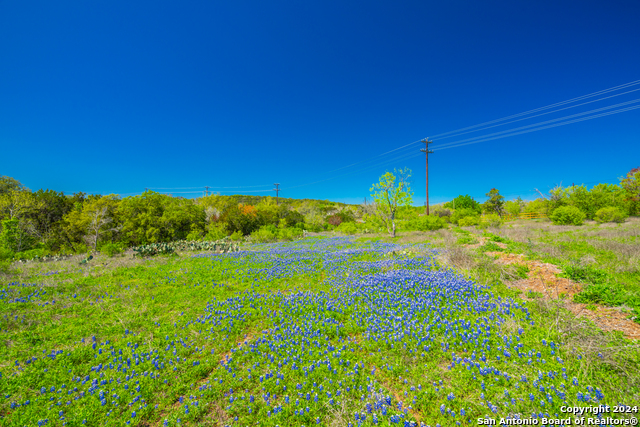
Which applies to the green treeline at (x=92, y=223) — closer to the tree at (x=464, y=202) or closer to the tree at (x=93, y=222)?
the tree at (x=93, y=222)

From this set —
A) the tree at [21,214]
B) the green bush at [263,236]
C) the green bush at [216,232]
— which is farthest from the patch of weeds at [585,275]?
the tree at [21,214]

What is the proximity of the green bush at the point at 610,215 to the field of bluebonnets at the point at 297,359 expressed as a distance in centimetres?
3248

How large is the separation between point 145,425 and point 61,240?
82.8 ft

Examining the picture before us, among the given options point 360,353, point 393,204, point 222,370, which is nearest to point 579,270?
point 360,353

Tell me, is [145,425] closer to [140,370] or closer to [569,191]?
[140,370]

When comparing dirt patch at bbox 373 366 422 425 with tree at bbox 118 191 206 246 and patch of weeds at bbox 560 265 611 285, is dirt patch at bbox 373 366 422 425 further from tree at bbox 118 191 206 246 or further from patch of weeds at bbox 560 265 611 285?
tree at bbox 118 191 206 246

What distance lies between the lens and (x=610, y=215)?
84.6 feet

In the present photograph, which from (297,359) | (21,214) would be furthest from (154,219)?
(297,359)

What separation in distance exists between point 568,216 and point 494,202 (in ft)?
81.2

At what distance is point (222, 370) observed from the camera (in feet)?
13.9

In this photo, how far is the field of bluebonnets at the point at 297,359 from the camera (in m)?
3.21

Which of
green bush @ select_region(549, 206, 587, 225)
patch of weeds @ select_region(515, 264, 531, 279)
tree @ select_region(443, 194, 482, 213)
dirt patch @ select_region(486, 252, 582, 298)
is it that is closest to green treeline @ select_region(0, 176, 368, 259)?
patch of weeds @ select_region(515, 264, 531, 279)

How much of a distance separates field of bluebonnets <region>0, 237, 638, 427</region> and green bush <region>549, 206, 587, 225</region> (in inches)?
1143

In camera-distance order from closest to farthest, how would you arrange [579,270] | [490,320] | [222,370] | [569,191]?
[222,370] < [490,320] < [579,270] < [569,191]
